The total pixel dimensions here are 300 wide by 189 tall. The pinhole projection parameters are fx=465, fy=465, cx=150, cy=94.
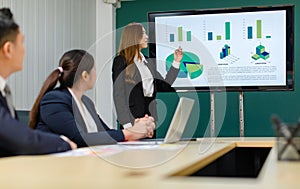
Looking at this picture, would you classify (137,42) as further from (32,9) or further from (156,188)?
(156,188)

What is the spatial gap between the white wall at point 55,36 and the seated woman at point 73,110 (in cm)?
131

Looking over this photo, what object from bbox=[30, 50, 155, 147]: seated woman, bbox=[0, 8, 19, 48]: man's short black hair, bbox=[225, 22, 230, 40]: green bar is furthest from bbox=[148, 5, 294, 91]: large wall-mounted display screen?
bbox=[0, 8, 19, 48]: man's short black hair

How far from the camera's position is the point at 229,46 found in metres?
4.22

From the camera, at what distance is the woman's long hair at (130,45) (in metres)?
2.77

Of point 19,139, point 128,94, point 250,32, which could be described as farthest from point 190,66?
point 19,139

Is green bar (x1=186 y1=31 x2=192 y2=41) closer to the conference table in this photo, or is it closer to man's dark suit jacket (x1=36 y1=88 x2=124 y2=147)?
man's dark suit jacket (x1=36 y1=88 x2=124 y2=147)

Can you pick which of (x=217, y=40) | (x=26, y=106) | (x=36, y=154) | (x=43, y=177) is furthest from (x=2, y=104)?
(x=217, y=40)

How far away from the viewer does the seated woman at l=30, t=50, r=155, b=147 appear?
2045mm

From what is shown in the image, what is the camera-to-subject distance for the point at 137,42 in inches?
110

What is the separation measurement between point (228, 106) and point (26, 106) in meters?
1.99

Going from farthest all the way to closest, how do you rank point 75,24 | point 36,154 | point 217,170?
point 75,24
point 217,170
point 36,154

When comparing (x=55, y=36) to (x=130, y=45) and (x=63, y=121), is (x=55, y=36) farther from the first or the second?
(x=63, y=121)

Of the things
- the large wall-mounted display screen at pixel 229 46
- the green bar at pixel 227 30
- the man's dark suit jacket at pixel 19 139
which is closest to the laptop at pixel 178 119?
the man's dark suit jacket at pixel 19 139

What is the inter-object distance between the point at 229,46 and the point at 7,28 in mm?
2865
